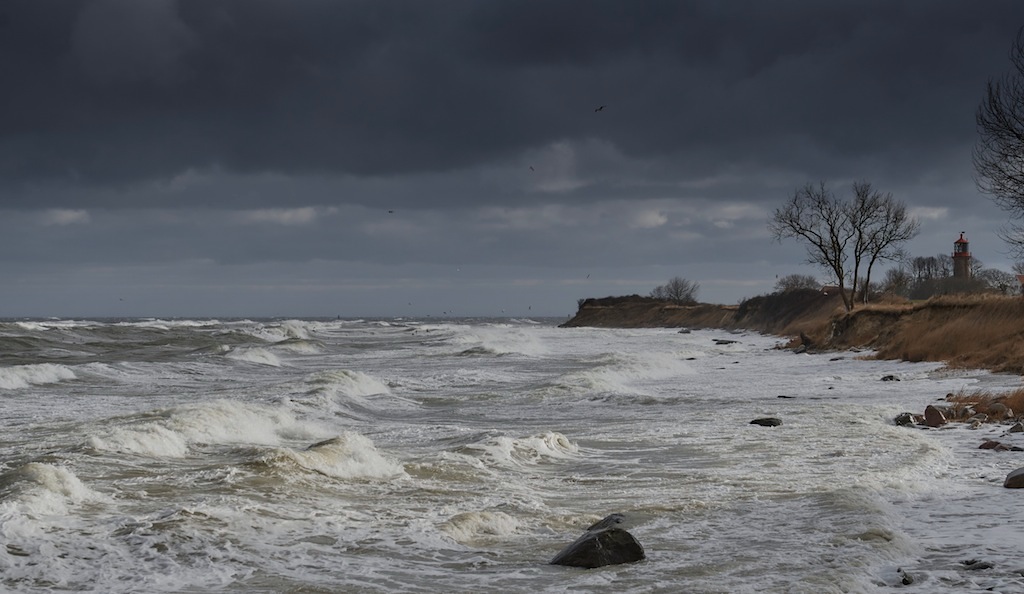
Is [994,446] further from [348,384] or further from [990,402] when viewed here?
[348,384]

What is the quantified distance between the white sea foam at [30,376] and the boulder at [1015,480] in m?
25.6

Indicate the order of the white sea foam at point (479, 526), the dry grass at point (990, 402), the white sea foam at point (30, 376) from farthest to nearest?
the white sea foam at point (30, 376)
the dry grass at point (990, 402)
the white sea foam at point (479, 526)

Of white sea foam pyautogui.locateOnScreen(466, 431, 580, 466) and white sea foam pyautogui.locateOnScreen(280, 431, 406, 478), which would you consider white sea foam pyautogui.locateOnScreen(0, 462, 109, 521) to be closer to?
white sea foam pyautogui.locateOnScreen(280, 431, 406, 478)

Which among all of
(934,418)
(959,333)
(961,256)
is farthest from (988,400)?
(961,256)

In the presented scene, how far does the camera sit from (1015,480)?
9.86 m

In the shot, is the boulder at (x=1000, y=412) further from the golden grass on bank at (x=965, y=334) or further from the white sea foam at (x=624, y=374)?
the white sea foam at (x=624, y=374)

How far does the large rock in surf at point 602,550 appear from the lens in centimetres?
732

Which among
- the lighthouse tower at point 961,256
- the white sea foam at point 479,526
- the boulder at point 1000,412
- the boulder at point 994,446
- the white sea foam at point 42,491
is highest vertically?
the lighthouse tower at point 961,256

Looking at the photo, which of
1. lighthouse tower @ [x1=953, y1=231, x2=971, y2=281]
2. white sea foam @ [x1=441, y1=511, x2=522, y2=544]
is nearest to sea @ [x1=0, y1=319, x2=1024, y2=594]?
white sea foam @ [x1=441, y1=511, x2=522, y2=544]

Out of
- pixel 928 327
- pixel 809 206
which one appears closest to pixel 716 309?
pixel 809 206

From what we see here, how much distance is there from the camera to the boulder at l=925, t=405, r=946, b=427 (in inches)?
627

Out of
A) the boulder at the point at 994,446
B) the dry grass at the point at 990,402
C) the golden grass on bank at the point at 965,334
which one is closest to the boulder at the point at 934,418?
the dry grass at the point at 990,402

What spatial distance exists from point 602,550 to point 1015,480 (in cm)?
523

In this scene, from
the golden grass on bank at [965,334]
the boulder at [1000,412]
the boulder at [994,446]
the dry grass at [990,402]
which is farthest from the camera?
the golden grass on bank at [965,334]
